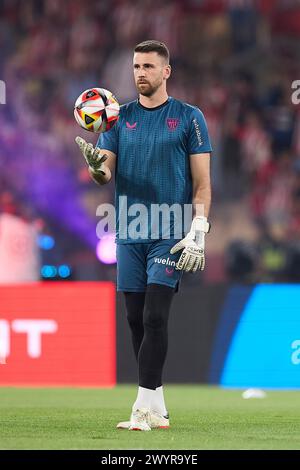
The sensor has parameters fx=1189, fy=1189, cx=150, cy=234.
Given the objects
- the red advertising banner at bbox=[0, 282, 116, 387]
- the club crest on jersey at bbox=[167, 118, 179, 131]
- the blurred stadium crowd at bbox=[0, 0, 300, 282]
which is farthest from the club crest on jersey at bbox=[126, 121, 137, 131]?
the blurred stadium crowd at bbox=[0, 0, 300, 282]

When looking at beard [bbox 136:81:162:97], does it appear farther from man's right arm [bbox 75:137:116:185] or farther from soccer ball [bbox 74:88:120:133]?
man's right arm [bbox 75:137:116:185]

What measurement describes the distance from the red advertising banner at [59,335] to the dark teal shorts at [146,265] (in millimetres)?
4169

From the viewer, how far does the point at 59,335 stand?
11.5m

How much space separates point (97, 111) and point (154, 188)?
1.90 feet

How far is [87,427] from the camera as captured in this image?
23.2 feet

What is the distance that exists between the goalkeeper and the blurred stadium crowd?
6412 millimetres

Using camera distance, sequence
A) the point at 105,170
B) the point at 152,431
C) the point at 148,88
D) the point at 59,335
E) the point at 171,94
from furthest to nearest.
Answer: the point at 171,94 < the point at 59,335 < the point at 148,88 < the point at 105,170 < the point at 152,431

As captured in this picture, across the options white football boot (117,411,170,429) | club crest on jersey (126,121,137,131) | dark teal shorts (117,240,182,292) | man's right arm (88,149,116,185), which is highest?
club crest on jersey (126,121,137,131)

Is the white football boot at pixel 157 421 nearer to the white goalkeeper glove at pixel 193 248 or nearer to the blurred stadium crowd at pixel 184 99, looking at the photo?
the white goalkeeper glove at pixel 193 248

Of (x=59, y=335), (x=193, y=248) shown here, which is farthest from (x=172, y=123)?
(x=59, y=335)

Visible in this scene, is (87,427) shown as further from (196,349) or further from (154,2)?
(154,2)

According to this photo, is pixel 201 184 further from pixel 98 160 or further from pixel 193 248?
pixel 98 160

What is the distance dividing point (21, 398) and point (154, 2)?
10.8 metres

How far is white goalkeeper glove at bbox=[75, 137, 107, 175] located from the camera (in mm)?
6867
